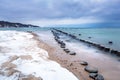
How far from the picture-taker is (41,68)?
11.0 meters

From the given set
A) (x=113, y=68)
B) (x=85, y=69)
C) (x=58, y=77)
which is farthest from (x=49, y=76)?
(x=113, y=68)

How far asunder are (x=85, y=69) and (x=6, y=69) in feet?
18.0

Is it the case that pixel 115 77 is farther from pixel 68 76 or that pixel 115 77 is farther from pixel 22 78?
pixel 22 78

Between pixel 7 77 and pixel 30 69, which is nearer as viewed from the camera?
pixel 7 77

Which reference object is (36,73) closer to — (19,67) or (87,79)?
(19,67)

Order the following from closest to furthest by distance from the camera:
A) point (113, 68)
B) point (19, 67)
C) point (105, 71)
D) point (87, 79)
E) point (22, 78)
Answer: point (22, 78) < point (87, 79) < point (19, 67) < point (105, 71) < point (113, 68)

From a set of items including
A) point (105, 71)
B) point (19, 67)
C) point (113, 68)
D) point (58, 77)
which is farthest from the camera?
point (113, 68)

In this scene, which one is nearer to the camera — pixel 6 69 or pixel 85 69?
pixel 6 69

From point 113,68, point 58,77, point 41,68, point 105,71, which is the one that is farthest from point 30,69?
point 113,68

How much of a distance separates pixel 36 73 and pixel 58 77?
1377 mm

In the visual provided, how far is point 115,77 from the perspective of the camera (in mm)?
10820

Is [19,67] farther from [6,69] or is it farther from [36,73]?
[36,73]

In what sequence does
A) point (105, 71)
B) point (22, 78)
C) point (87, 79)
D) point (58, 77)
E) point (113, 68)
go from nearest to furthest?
point (22, 78), point (58, 77), point (87, 79), point (105, 71), point (113, 68)

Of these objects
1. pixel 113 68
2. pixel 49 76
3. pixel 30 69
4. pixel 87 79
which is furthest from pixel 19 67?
pixel 113 68
